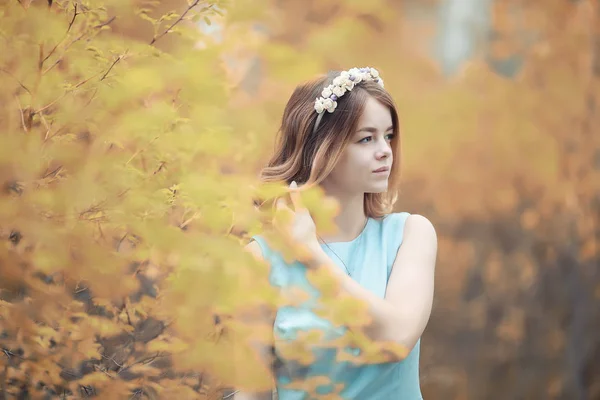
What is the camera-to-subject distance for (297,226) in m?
1.16

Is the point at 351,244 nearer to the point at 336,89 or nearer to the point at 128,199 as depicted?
the point at 336,89

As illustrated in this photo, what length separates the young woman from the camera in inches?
44.4

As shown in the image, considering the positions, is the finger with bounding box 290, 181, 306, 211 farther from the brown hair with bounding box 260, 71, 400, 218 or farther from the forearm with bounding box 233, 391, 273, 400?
the forearm with bounding box 233, 391, 273, 400

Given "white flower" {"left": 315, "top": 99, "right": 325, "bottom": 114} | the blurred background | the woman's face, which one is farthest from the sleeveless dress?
the blurred background

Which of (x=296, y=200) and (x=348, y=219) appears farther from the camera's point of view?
(x=348, y=219)

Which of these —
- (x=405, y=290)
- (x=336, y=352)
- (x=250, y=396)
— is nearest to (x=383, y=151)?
(x=405, y=290)

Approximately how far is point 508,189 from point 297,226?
6.87ft

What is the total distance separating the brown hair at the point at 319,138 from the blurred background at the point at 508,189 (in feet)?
5.30

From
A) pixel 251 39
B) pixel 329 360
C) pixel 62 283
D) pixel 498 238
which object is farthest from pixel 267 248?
pixel 498 238

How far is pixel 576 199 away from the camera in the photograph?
3.01 meters

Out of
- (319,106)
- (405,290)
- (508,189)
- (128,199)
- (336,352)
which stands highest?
(319,106)

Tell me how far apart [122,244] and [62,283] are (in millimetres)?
148

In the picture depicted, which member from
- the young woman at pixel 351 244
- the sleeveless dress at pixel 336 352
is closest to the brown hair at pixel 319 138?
the young woman at pixel 351 244

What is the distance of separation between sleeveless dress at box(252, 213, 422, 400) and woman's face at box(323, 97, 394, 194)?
0.12 metres
